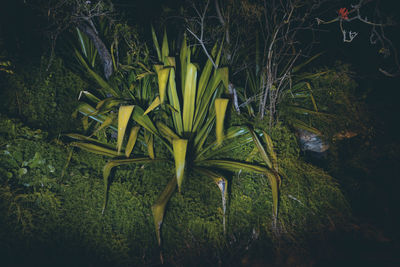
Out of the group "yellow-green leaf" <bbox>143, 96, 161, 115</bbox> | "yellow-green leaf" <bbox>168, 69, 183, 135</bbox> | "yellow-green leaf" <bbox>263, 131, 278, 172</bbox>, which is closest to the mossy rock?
"yellow-green leaf" <bbox>263, 131, 278, 172</bbox>

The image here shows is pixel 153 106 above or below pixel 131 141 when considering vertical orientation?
above

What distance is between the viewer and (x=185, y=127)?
2.20 meters

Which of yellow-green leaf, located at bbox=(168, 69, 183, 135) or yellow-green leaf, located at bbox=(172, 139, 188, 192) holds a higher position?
yellow-green leaf, located at bbox=(168, 69, 183, 135)

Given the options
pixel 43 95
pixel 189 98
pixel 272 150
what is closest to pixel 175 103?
pixel 189 98

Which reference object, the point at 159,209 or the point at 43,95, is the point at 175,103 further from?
the point at 43,95

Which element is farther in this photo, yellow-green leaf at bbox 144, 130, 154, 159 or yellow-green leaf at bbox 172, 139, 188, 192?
yellow-green leaf at bbox 144, 130, 154, 159

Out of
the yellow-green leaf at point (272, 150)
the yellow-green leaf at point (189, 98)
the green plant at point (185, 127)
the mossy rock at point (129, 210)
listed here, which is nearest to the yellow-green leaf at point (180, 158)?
the green plant at point (185, 127)

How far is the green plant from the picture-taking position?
6.15 ft

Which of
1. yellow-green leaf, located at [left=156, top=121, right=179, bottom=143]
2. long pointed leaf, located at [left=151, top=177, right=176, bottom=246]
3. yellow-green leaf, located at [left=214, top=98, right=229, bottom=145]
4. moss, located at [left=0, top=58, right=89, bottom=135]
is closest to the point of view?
long pointed leaf, located at [left=151, top=177, right=176, bottom=246]

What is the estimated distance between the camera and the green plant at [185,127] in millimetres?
1874

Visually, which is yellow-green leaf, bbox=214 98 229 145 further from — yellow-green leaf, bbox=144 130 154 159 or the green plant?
yellow-green leaf, bbox=144 130 154 159

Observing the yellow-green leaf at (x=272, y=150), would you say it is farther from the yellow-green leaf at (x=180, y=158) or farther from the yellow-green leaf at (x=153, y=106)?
the yellow-green leaf at (x=153, y=106)

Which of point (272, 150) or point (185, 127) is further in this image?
point (185, 127)

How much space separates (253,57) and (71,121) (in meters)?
1.88
